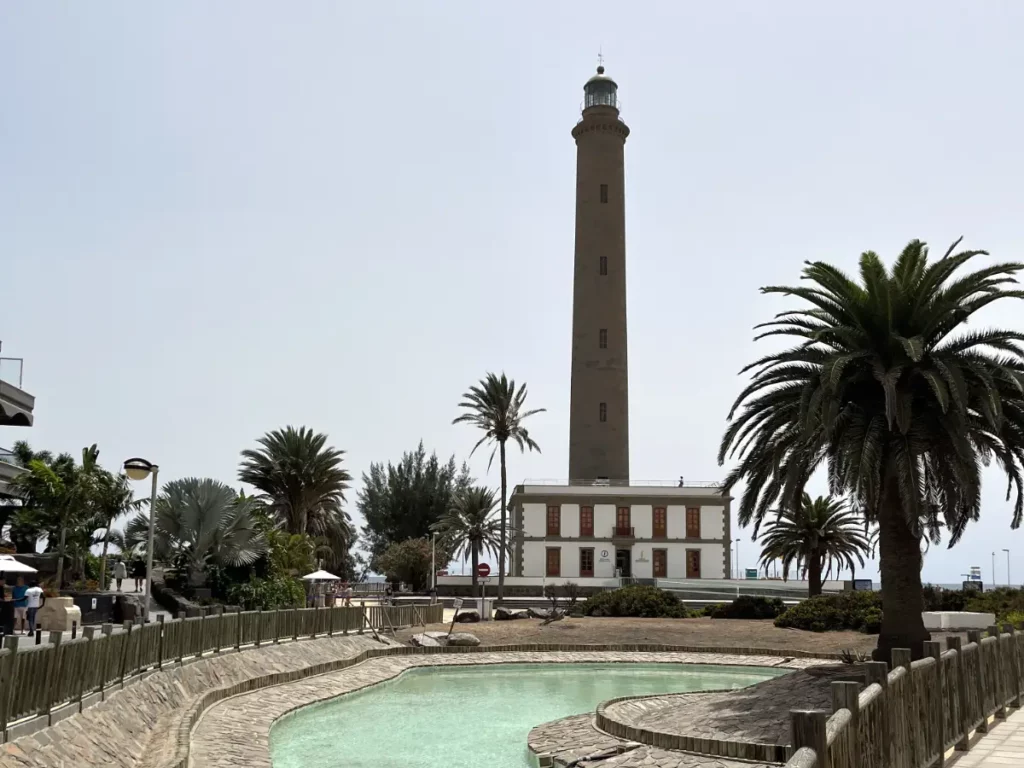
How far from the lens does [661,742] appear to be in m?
16.3

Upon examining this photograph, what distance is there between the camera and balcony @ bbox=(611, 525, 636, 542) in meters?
60.6

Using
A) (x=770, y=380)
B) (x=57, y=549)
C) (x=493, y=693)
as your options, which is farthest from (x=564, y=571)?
(x=770, y=380)

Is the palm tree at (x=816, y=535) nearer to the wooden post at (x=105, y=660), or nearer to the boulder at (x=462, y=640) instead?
the boulder at (x=462, y=640)

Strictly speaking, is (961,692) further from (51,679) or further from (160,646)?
(160,646)

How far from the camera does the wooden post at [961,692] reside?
36.9 feet

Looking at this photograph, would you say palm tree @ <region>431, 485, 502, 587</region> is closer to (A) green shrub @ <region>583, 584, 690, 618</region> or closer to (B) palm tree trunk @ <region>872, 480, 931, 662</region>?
(A) green shrub @ <region>583, 584, 690, 618</region>

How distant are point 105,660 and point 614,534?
158ft

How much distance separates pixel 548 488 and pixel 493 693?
35.2m

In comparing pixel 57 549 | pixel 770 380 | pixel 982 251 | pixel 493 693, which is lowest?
pixel 493 693

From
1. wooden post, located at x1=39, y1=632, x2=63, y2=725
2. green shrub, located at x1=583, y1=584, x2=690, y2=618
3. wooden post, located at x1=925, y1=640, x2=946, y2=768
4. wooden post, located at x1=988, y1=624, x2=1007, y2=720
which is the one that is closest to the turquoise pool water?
wooden post, located at x1=39, y1=632, x2=63, y2=725

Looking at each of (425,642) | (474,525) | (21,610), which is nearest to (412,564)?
(474,525)

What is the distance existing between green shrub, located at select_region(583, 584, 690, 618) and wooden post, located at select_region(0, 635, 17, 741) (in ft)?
106

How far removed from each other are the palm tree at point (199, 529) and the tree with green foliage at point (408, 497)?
136ft

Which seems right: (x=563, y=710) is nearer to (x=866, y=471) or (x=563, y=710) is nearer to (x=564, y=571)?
(x=866, y=471)
